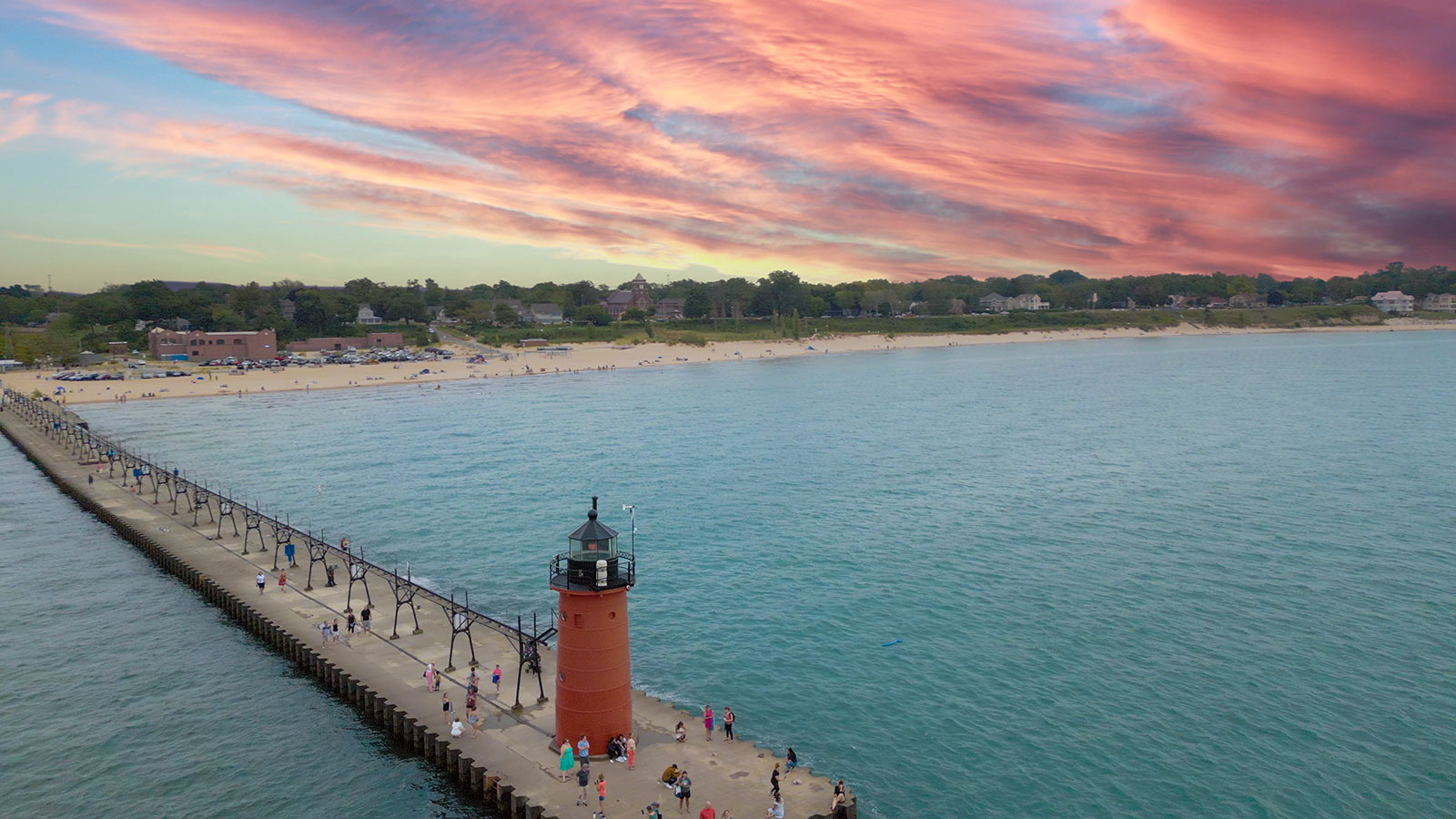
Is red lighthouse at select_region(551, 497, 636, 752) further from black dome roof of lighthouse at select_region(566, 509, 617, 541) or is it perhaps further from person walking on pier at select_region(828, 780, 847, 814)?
person walking on pier at select_region(828, 780, 847, 814)

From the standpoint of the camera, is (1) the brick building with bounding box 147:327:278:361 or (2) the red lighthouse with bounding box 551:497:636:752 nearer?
(2) the red lighthouse with bounding box 551:497:636:752

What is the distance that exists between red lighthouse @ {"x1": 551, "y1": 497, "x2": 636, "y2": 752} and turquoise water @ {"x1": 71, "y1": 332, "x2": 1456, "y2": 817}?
21.6ft

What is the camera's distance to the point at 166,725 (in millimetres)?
30203

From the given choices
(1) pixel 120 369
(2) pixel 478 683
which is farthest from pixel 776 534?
(1) pixel 120 369

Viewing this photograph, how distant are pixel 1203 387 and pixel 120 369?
6972 inches

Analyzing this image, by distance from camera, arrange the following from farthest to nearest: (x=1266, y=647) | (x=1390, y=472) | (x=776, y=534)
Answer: (x=1390, y=472) < (x=776, y=534) < (x=1266, y=647)

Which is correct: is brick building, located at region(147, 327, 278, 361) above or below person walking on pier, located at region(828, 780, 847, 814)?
above

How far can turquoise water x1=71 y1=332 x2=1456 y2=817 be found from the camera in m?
28.1

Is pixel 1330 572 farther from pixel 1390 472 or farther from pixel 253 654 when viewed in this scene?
pixel 253 654

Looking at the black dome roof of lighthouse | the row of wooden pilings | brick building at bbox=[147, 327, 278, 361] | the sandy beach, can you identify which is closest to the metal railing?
the black dome roof of lighthouse

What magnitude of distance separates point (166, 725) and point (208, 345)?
165139 millimetres

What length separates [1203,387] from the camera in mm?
132500

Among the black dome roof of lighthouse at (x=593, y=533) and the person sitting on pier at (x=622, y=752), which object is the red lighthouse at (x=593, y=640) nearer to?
the black dome roof of lighthouse at (x=593, y=533)

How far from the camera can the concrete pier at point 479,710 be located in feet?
75.7
